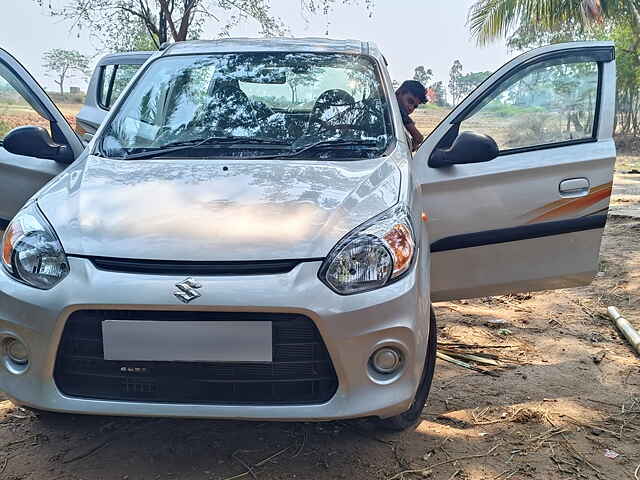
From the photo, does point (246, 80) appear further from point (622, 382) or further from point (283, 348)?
point (622, 382)

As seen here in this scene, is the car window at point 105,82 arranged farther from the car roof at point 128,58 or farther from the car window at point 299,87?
the car window at point 299,87

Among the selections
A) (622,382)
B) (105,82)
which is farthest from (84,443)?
(105,82)

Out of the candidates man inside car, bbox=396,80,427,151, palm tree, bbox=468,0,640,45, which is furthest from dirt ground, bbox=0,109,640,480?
palm tree, bbox=468,0,640,45

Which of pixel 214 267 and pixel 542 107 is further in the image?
pixel 542 107

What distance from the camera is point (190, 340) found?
2135mm

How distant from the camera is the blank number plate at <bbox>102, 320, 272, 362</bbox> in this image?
2123 mm

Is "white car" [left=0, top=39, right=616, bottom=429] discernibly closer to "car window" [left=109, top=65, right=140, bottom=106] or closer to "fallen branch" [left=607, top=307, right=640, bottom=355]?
"fallen branch" [left=607, top=307, right=640, bottom=355]

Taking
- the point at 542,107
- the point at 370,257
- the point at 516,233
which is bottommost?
the point at 516,233

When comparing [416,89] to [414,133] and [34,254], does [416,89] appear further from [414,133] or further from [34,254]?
[34,254]

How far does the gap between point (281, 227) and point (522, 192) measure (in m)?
1.47

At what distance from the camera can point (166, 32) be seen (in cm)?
1012

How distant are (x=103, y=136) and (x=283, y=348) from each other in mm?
1514

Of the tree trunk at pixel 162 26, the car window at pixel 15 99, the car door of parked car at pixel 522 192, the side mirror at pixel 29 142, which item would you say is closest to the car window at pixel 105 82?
the car window at pixel 15 99

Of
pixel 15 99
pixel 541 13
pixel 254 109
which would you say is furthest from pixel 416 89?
pixel 541 13
